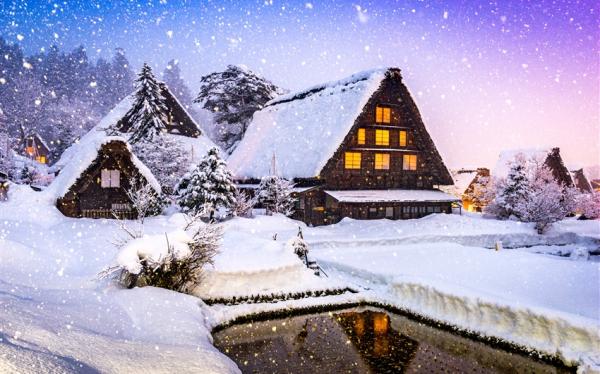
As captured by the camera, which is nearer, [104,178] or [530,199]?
[104,178]

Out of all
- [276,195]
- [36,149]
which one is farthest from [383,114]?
[36,149]

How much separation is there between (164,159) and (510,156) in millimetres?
40017

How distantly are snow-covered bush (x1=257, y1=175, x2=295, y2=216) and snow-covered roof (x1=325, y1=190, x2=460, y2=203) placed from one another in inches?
113

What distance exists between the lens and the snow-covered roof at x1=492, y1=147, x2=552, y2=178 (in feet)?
149

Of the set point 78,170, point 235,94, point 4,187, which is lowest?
point 4,187

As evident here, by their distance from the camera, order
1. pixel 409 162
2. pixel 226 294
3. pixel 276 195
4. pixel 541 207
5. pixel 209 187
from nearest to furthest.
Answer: pixel 226 294 → pixel 209 187 → pixel 276 195 → pixel 541 207 → pixel 409 162

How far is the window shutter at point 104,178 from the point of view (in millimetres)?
24703

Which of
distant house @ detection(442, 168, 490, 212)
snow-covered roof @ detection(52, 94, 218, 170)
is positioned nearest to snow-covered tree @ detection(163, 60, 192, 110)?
snow-covered roof @ detection(52, 94, 218, 170)

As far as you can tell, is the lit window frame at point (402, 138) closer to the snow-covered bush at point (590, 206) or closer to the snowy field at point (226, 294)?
the snowy field at point (226, 294)

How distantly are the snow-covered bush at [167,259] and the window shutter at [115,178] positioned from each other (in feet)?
A: 53.0

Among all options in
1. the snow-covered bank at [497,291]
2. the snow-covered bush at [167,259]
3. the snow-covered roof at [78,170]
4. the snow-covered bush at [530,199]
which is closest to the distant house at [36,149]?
the snow-covered roof at [78,170]

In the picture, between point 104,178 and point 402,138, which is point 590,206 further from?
point 104,178

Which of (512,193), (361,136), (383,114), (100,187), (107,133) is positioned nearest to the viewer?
(100,187)

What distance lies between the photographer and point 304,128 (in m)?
33.4
